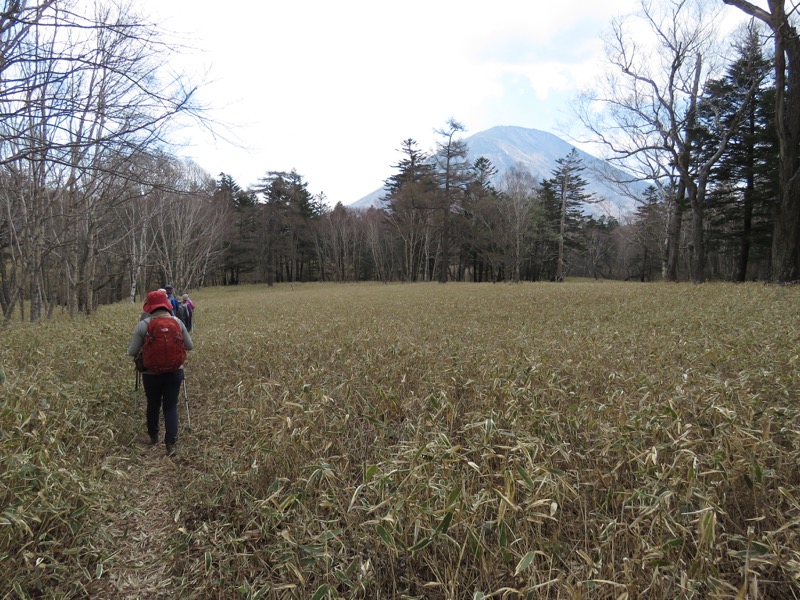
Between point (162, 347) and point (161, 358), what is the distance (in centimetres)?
13

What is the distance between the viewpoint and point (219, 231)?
32219 millimetres

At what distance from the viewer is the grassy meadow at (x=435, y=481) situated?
2156 mm

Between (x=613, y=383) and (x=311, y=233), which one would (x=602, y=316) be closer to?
(x=613, y=383)

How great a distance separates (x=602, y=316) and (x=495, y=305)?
393cm

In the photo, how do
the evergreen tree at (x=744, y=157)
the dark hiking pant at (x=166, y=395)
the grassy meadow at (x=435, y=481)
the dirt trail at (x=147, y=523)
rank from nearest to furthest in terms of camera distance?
the grassy meadow at (x=435, y=481), the dirt trail at (x=147, y=523), the dark hiking pant at (x=166, y=395), the evergreen tree at (x=744, y=157)

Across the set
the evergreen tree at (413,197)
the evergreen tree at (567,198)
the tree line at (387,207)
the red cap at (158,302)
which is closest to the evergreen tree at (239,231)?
the tree line at (387,207)

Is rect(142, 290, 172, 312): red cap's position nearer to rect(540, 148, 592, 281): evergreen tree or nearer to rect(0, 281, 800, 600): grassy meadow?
rect(0, 281, 800, 600): grassy meadow

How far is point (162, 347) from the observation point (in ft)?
14.7

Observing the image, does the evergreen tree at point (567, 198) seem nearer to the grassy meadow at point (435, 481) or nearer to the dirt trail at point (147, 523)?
the grassy meadow at point (435, 481)

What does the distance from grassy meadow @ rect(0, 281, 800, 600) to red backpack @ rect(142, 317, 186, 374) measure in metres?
0.87

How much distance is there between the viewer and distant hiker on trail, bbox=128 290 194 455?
4.49 meters

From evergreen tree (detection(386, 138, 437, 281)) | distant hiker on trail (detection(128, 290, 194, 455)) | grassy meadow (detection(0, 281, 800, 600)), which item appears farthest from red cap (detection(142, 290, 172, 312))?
evergreen tree (detection(386, 138, 437, 281))

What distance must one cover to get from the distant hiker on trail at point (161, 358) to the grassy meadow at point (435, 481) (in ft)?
1.14

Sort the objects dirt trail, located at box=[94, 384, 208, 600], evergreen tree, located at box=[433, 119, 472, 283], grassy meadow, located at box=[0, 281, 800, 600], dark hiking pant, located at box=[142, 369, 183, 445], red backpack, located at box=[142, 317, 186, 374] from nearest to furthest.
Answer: grassy meadow, located at box=[0, 281, 800, 600] < dirt trail, located at box=[94, 384, 208, 600] < red backpack, located at box=[142, 317, 186, 374] < dark hiking pant, located at box=[142, 369, 183, 445] < evergreen tree, located at box=[433, 119, 472, 283]
